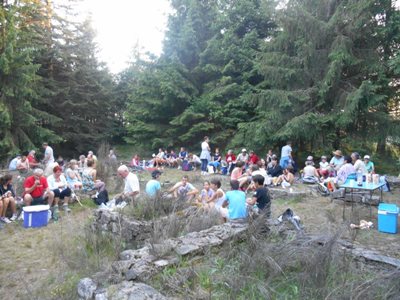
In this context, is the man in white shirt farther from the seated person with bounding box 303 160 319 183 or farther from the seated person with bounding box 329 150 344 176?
the seated person with bounding box 329 150 344 176

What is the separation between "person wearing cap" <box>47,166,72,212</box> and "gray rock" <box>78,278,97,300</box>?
169 inches

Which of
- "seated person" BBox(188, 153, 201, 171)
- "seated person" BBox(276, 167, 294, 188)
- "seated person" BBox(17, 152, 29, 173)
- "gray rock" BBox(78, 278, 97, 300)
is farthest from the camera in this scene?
"seated person" BBox(188, 153, 201, 171)

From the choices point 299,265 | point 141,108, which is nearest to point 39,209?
point 299,265

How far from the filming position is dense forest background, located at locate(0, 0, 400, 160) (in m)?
11.5

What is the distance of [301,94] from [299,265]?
990 centimetres

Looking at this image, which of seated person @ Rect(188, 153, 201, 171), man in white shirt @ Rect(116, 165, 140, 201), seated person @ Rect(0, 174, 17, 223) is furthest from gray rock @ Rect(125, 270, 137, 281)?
seated person @ Rect(188, 153, 201, 171)

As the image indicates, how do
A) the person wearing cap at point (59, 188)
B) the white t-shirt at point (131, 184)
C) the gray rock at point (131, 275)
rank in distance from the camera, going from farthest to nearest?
the person wearing cap at point (59, 188) → the white t-shirt at point (131, 184) → the gray rock at point (131, 275)

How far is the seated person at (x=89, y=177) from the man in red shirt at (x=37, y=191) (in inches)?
66.3

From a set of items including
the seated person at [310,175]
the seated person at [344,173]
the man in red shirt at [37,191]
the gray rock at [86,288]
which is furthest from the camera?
the seated person at [310,175]

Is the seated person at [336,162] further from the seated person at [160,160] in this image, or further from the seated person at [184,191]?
the seated person at [160,160]

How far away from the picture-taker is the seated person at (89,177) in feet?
28.1

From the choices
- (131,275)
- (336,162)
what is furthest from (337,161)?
(131,275)

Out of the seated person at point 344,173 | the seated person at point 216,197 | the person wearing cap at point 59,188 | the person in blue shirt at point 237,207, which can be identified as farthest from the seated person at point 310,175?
the person wearing cap at point 59,188

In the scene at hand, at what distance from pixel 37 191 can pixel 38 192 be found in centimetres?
3
